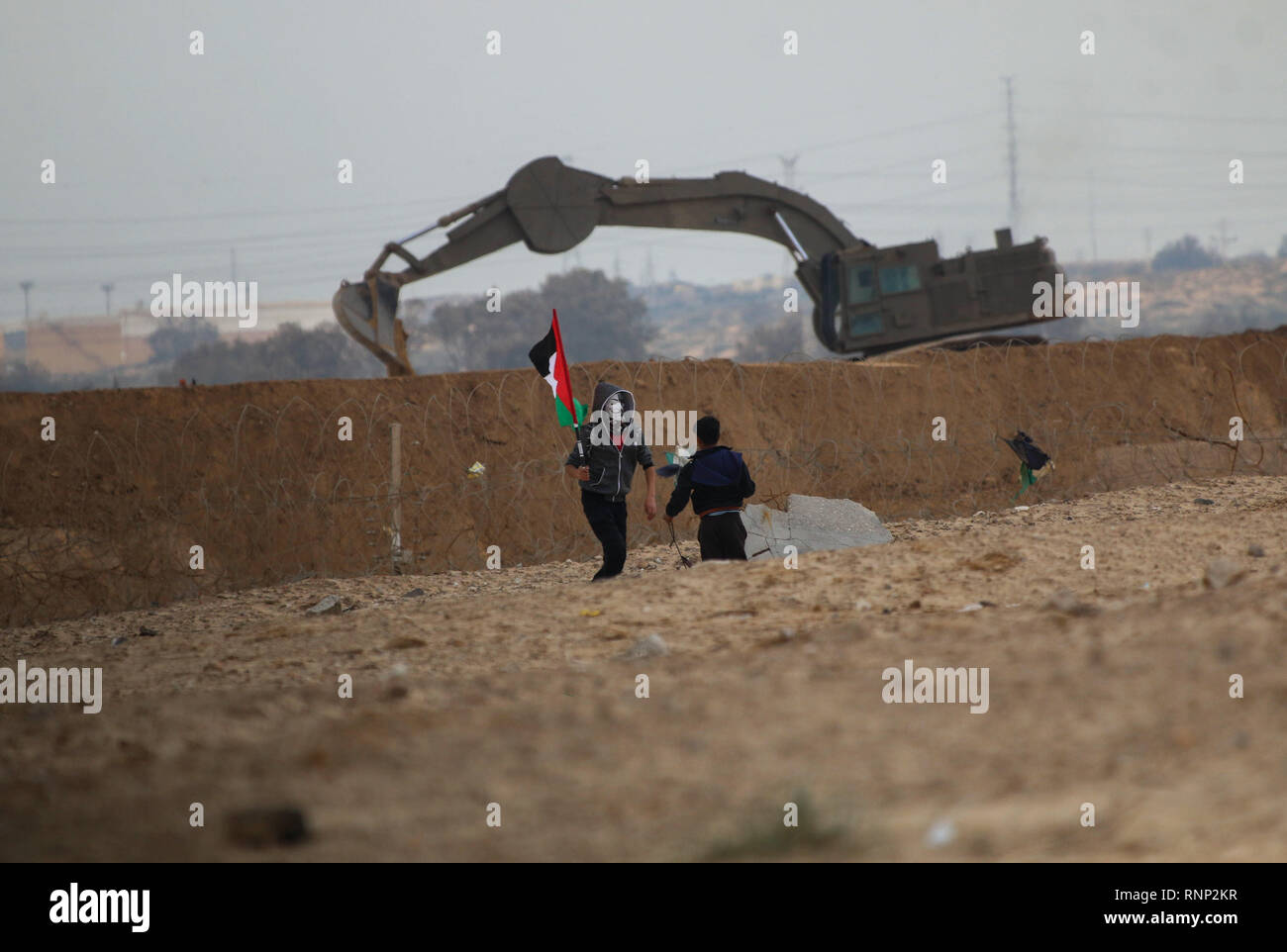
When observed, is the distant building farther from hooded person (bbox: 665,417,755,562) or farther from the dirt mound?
hooded person (bbox: 665,417,755,562)

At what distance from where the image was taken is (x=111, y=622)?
8812 millimetres

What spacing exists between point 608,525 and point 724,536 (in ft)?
2.81

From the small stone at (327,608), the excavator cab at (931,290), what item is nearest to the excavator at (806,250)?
the excavator cab at (931,290)

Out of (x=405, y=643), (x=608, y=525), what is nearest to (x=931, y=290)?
(x=608, y=525)

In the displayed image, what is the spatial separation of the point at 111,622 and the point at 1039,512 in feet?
28.9

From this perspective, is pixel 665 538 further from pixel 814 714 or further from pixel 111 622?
pixel 814 714

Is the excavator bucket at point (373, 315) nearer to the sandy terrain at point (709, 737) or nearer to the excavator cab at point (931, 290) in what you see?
the excavator cab at point (931, 290)

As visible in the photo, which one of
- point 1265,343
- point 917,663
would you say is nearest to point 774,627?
point 917,663

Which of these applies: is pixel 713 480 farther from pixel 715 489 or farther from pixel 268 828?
pixel 268 828

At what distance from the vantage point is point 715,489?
7.92m

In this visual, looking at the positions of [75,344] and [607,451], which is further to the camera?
[75,344]

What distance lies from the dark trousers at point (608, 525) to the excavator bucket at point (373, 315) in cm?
650

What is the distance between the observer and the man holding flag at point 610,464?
7758 millimetres

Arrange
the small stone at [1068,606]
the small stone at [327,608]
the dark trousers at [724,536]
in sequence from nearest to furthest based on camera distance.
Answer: the small stone at [1068,606] → the dark trousers at [724,536] → the small stone at [327,608]
